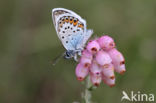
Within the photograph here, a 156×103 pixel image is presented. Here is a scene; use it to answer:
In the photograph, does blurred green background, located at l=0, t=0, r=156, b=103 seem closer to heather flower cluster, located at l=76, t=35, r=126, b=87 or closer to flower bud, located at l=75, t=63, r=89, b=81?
heather flower cluster, located at l=76, t=35, r=126, b=87

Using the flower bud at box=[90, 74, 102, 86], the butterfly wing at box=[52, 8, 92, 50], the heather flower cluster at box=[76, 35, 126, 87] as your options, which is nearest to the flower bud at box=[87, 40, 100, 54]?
the heather flower cluster at box=[76, 35, 126, 87]

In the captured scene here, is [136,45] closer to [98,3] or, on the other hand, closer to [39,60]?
[98,3]

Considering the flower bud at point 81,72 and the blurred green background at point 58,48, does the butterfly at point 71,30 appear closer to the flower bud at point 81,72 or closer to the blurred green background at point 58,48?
the flower bud at point 81,72

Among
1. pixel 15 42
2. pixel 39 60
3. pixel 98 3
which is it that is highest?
pixel 98 3

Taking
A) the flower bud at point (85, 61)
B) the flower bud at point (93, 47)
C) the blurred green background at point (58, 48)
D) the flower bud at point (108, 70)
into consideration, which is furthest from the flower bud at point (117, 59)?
the blurred green background at point (58, 48)

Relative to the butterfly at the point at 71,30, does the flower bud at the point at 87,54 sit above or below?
below

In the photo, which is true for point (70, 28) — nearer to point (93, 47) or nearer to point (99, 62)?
point (93, 47)

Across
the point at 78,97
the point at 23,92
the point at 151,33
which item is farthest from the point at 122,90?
the point at 23,92
